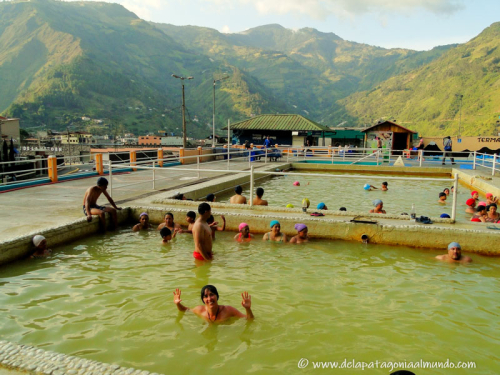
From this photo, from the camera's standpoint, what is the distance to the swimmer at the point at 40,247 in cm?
777

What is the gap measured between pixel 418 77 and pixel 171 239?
156153 mm

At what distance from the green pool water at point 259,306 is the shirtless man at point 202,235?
0.29 m

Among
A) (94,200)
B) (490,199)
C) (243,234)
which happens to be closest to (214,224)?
(243,234)


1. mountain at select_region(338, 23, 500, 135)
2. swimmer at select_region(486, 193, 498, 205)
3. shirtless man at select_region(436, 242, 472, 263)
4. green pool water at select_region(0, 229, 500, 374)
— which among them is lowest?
green pool water at select_region(0, 229, 500, 374)

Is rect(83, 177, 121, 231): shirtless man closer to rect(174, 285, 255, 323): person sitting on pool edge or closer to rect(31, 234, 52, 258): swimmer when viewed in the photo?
rect(31, 234, 52, 258): swimmer

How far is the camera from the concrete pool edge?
3.51 metres

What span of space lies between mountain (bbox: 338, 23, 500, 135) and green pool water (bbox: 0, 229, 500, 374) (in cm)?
8615

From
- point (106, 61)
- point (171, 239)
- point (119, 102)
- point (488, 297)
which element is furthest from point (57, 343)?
point (106, 61)

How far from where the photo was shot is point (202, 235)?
7.63 meters

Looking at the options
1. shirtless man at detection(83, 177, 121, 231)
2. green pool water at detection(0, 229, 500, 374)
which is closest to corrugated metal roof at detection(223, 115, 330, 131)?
shirtless man at detection(83, 177, 121, 231)

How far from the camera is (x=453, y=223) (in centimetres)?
923

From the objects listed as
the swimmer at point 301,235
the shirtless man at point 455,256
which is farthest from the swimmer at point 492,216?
the swimmer at point 301,235

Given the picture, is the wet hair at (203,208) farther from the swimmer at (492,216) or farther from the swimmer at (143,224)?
the swimmer at (492,216)

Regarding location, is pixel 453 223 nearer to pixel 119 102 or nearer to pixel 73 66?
pixel 119 102
